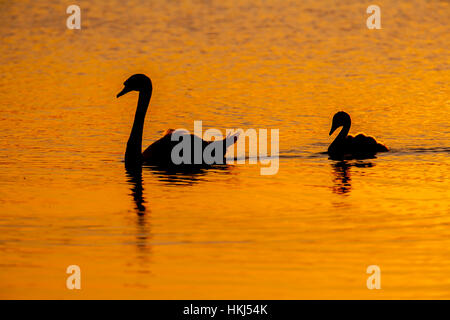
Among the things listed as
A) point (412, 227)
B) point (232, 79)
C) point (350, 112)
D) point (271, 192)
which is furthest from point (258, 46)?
point (412, 227)

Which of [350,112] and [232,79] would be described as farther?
[232,79]

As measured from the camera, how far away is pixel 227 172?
13820 mm

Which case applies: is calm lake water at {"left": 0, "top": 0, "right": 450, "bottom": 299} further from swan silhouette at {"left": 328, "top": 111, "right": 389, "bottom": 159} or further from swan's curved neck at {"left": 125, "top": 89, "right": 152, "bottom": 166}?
swan silhouette at {"left": 328, "top": 111, "right": 389, "bottom": 159}

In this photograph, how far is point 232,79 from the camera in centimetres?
2272

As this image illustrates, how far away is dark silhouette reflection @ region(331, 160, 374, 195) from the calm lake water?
66 mm

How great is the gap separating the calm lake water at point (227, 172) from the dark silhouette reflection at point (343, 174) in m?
0.07

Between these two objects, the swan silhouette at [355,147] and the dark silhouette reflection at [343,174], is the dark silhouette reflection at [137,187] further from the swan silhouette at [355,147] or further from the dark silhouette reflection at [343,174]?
the swan silhouette at [355,147]

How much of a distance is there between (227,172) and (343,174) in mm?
1538

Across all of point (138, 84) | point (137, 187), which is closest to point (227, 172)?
point (137, 187)

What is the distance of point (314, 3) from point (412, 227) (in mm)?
32609

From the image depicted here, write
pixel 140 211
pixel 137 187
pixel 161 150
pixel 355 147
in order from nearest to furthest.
A: pixel 140 211
pixel 137 187
pixel 161 150
pixel 355 147

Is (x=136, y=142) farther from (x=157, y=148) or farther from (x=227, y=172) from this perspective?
(x=227, y=172)

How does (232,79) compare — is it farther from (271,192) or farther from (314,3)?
(314,3)

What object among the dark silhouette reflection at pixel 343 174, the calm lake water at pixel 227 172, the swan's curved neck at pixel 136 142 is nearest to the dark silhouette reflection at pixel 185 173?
the calm lake water at pixel 227 172
